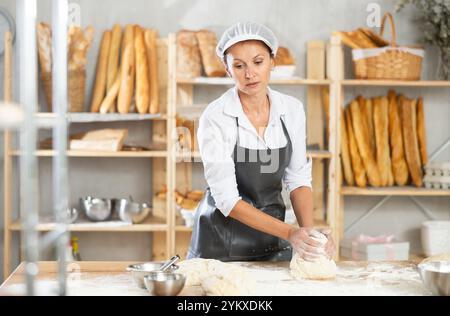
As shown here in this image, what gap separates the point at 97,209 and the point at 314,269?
1.89 metres

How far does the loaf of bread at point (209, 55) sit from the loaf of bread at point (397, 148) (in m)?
0.97

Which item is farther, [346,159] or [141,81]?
[346,159]

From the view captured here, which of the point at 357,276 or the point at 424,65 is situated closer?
the point at 357,276

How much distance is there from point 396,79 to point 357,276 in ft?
6.10

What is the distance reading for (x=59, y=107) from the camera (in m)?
1.34

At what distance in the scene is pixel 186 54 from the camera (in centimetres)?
355

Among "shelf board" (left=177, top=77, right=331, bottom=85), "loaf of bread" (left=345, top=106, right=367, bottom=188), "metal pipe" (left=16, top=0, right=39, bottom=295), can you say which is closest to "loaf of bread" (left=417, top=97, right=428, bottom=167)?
"loaf of bread" (left=345, top=106, right=367, bottom=188)

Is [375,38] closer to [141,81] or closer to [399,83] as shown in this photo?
[399,83]

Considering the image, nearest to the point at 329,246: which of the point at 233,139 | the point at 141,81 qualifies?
the point at 233,139

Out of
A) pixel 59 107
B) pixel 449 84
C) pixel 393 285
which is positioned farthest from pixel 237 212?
pixel 449 84

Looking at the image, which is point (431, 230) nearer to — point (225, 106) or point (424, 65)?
point (424, 65)

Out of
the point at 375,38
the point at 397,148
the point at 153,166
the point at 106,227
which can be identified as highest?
the point at 375,38

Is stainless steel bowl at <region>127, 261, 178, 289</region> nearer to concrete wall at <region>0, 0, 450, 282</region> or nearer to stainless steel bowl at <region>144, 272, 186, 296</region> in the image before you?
stainless steel bowl at <region>144, 272, 186, 296</region>

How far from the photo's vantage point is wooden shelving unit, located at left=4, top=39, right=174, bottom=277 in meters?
3.48
